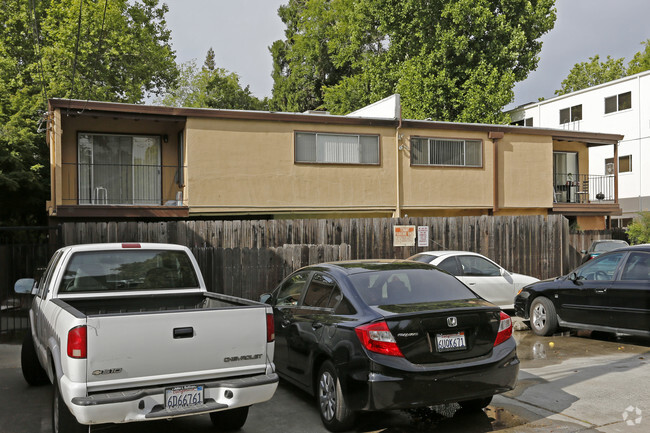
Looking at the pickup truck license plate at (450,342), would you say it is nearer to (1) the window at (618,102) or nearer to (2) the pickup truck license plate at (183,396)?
(2) the pickup truck license plate at (183,396)

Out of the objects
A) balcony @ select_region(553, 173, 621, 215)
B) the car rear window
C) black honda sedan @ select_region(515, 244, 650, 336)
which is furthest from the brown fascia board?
the car rear window

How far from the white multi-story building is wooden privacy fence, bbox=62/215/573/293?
1190 cm

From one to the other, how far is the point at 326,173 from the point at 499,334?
1333 centimetres

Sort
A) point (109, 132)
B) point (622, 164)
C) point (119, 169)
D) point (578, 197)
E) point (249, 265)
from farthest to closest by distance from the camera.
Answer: point (622, 164) → point (578, 197) → point (119, 169) → point (109, 132) → point (249, 265)

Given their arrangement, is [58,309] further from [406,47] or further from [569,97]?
[569,97]

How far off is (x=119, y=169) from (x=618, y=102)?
25989 millimetres

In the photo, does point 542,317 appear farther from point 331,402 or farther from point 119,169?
point 119,169

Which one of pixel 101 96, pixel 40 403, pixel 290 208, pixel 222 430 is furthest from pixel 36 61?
pixel 222 430

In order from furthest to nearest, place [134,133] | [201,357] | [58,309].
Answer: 1. [134,133]
2. [58,309]
3. [201,357]

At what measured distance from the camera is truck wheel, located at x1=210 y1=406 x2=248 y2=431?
566cm

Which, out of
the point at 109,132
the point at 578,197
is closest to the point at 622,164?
the point at 578,197

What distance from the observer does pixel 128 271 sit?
21.5 ft

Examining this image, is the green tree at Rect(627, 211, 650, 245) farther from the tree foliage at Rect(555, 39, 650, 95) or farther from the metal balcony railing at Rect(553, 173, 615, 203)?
the tree foliage at Rect(555, 39, 650, 95)

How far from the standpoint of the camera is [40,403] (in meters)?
6.82
